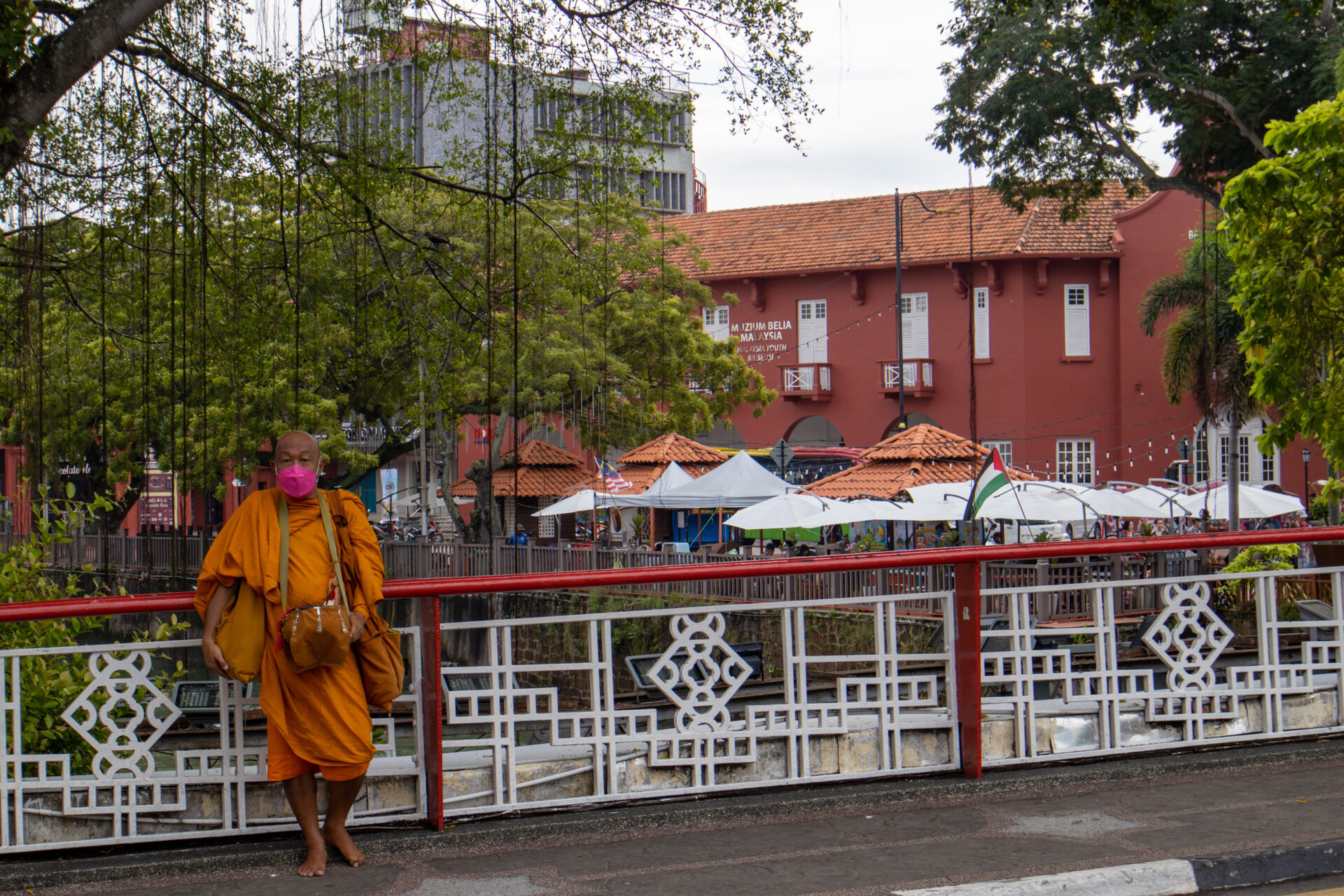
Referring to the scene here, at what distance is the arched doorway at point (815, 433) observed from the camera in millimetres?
39000

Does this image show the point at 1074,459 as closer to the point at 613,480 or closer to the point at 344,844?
the point at 613,480

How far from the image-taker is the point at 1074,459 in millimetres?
35688

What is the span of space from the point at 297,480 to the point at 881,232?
3519cm

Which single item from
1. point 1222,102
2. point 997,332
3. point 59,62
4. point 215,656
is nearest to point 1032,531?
point 1222,102

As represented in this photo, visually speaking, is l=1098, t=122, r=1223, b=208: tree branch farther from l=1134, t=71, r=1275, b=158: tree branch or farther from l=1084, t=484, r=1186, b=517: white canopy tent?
l=1084, t=484, r=1186, b=517: white canopy tent

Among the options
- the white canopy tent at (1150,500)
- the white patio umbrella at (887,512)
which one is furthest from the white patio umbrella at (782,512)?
the white canopy tent at (1150,500)

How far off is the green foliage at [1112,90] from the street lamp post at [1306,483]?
473 inches

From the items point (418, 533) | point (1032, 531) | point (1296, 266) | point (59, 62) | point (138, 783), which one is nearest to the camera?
point (138, 783)

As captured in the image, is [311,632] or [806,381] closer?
[311,632]

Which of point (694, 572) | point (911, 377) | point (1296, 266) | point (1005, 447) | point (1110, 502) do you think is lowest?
point (1110, 502)

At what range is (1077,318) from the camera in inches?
1419

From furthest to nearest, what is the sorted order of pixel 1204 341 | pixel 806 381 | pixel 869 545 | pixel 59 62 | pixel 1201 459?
pixel 806 381, pixel 1201 459, pixel 1204 341, pixel 869 545, pixel 59 62

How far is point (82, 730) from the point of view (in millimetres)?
4500

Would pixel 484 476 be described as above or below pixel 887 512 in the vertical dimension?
above
